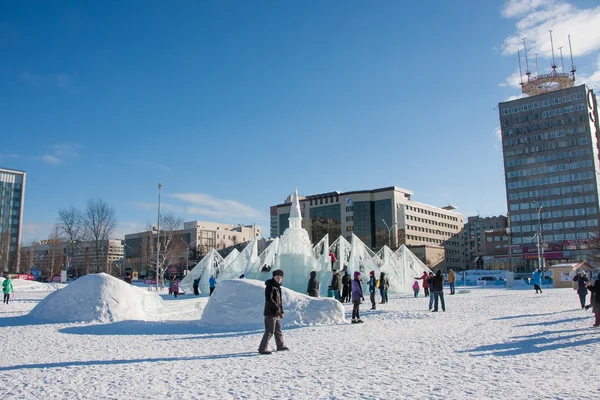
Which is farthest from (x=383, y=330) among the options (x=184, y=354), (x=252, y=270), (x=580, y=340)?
(x=252, y=270)

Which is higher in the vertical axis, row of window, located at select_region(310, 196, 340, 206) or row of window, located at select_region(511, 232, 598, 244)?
row of window, located at select_region(310, 196, 340, 206)

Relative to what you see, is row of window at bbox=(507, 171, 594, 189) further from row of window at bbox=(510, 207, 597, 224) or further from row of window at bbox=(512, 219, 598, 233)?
row of window at bbox=(512, 219, 598, 233)

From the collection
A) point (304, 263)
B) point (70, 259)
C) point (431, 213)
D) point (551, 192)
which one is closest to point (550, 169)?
point (551, 192)

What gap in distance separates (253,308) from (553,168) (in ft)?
297

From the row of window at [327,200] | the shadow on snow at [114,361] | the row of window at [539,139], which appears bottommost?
the shadow on snow at [114,361]

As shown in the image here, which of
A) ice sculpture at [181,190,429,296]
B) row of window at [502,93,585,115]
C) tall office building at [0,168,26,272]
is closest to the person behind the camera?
ice sculpture at [181,190,429,296]

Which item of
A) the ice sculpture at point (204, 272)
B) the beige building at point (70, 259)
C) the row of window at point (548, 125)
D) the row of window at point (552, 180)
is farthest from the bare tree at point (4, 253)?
the row of window at point (548, 125)

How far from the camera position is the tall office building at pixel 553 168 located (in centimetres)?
8612

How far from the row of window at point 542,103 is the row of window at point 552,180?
546 inches

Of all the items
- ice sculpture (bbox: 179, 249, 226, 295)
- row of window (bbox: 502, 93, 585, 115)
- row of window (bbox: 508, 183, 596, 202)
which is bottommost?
ice sculpture (bbox: 179, 249, 226, 295)

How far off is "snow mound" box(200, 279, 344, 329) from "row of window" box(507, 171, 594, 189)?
87888mm

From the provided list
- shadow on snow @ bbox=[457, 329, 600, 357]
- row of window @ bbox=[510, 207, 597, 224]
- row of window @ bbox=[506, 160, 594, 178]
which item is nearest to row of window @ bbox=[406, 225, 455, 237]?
row of window @ bbox=[510, 207, 597, 224]

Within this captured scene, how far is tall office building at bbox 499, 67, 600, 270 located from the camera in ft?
283

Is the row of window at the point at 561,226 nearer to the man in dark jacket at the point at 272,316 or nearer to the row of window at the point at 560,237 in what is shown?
the row of window at the point at 560,237
